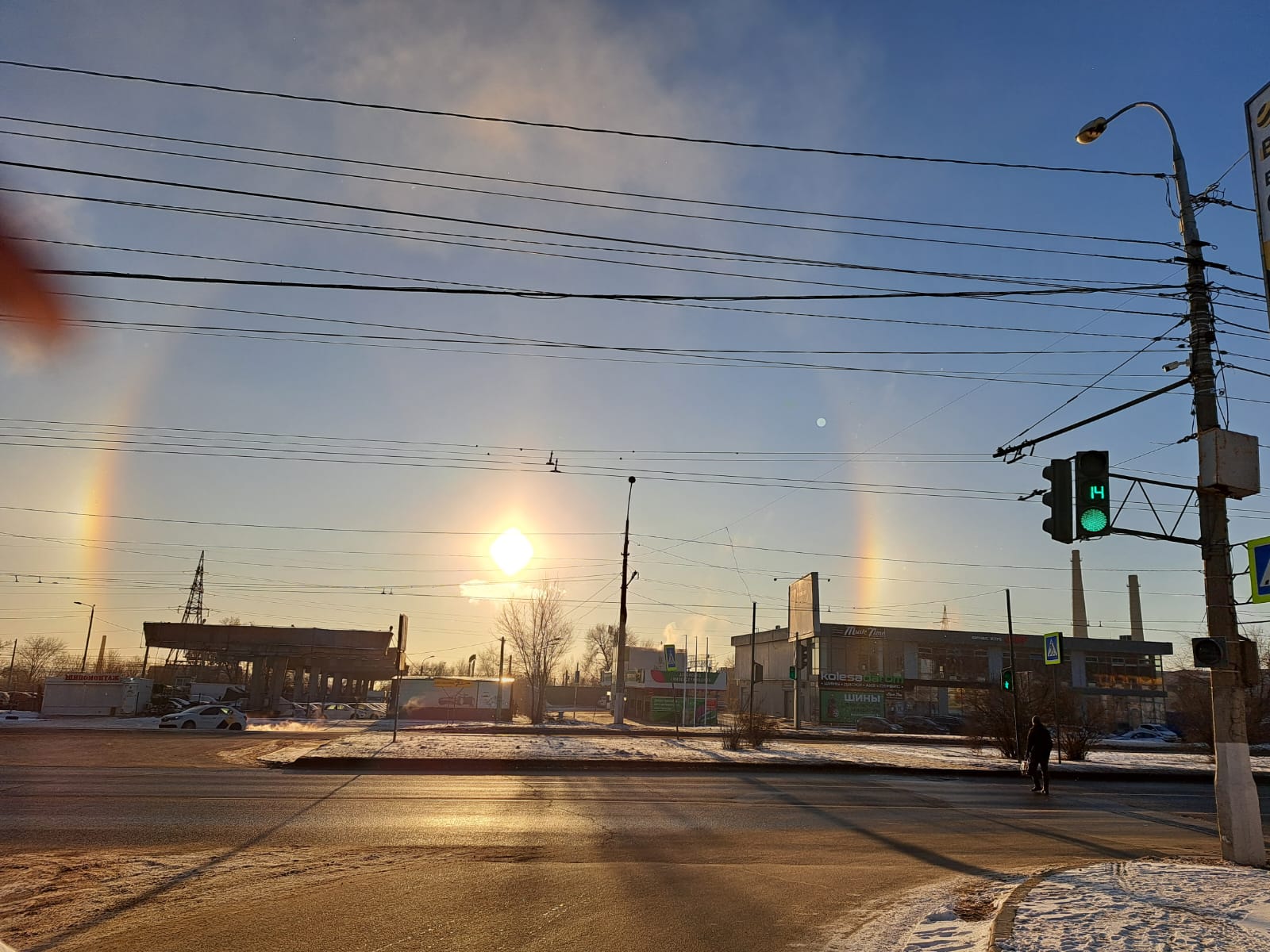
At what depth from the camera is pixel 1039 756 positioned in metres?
18.2

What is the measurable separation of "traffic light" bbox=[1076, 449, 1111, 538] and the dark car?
46371 mm

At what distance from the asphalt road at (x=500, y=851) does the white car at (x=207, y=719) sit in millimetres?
19935

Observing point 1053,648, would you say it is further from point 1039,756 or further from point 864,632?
point 864,632

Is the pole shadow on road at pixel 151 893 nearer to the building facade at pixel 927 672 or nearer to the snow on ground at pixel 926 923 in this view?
the snow on ground at pixel 926 923

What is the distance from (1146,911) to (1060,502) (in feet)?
17.3

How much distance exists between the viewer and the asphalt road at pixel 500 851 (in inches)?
270

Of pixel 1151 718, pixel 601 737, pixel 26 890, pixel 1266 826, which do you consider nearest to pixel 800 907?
pixel 26 890

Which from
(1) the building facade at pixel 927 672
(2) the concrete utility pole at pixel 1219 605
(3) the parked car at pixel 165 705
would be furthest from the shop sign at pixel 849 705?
(2) the concrete utility pole at pixel 1219 605

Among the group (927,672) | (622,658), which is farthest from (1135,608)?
(622,658)

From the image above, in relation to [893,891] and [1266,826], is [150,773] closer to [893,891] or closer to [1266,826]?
[893,891]

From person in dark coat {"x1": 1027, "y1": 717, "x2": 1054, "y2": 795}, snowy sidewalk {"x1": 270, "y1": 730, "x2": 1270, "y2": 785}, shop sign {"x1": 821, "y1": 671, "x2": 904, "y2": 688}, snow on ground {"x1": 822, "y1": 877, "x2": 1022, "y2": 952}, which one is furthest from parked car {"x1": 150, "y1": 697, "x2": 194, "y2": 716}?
snow on ground {"x1": 822, "y1": 877, "x2": 1022, "y2": 952}

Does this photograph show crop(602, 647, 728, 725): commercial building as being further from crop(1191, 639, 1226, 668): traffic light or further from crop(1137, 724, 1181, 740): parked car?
crop(1191, 639, 1226, 668): traffic light

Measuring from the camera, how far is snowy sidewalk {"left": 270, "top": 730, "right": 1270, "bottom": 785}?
786 inches

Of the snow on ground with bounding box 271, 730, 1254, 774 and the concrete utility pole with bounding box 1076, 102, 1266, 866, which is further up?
the concrete utility pole with bounding box 1076, 102, 1266, 866
